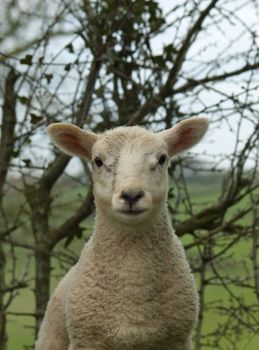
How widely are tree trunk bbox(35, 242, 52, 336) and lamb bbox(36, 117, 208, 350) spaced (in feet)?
6.96

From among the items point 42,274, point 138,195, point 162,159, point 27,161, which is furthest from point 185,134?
point 42,274

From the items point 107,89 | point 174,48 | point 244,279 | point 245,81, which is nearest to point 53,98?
point 107,89

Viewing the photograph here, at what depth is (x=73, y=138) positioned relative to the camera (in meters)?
3.64

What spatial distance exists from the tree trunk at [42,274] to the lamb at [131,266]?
2.12 m

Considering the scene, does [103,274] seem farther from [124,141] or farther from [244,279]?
[244,279]

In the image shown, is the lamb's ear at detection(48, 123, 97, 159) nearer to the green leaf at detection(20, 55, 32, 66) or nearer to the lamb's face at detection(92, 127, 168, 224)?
the lamb's face at detection(92, 127, 168, 224)

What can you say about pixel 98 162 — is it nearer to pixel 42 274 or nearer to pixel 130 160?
pixel 130 160

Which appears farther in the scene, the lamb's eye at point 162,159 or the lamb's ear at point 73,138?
the lamb's ear at point 73,138

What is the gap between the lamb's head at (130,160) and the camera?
3.09 m

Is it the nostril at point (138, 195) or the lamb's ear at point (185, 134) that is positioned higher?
the lamb's ear at point (185, 134)

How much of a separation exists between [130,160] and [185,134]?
19.2 inches

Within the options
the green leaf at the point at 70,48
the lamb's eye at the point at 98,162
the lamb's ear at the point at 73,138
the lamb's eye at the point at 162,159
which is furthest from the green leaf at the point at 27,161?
the lamb's eye at the point at 162,159

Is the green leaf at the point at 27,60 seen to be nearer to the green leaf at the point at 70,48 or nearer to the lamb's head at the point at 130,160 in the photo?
the green leaf at the point at 70,48

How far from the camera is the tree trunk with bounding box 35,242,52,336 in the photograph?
18.6 ft
